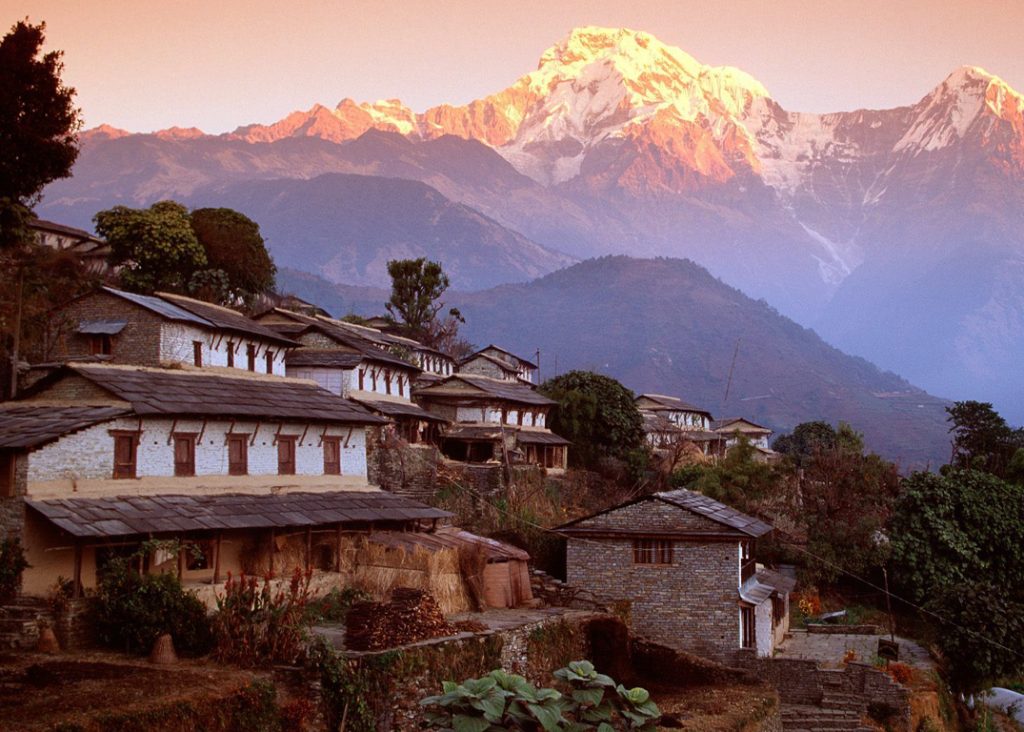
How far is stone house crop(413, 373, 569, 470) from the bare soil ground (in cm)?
3463

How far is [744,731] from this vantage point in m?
27.7

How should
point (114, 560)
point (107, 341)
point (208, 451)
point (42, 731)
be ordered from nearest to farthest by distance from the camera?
1. point (42, 731)
2. point (114, 560)
3. point (208, 451)
4. point (107, 341)

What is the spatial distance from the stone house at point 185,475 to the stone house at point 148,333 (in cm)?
191

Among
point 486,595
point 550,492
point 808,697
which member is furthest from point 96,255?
point 808,697

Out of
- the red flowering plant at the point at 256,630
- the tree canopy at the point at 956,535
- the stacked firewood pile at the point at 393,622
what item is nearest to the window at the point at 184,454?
the red flowering plant at the point at 256,630

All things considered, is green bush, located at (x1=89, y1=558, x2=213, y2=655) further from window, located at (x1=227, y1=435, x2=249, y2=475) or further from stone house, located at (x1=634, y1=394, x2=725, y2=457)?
stone house, located at (x1=634, y1=394, x2=725, y2=457)

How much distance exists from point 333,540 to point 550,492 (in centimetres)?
2035

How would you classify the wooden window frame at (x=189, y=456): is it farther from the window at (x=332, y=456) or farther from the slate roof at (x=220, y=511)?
the window at (x=332, y=456)

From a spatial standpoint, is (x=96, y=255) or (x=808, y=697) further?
(x=96, y=255)

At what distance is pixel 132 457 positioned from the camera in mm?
29859

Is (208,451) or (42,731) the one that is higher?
(208,451)

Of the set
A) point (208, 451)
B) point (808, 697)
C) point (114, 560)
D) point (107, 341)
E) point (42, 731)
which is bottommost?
point (808, 697)

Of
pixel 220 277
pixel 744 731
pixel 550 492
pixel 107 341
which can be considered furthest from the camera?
pixel 220 277

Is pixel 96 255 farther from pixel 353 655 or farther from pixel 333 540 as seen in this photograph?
pixel 353 655
